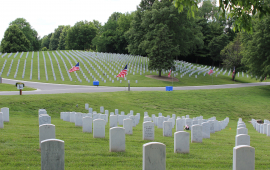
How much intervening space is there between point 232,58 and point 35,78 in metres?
38.0

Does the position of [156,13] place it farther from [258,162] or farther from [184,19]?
[258,162]

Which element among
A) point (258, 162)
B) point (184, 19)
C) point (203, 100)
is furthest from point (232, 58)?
point (258, 162)

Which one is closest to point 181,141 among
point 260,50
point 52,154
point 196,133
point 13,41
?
point 196,133

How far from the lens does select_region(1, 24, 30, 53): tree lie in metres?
78.8

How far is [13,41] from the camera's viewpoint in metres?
79.9

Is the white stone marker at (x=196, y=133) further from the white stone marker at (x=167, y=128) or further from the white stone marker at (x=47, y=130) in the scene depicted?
the white stone marker at (x=47, y=130)

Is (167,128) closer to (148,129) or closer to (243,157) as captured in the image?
(148,129)

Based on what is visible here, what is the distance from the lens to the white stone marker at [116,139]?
6.79m

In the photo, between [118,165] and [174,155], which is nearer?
[118,165]

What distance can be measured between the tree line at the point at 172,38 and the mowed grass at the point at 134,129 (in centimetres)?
424

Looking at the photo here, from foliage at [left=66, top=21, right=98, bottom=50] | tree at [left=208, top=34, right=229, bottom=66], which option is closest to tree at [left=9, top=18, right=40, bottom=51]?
foliage at [left=66, top=21, right=98, bottom=50]

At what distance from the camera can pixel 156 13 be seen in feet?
145

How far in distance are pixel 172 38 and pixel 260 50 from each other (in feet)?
57.9

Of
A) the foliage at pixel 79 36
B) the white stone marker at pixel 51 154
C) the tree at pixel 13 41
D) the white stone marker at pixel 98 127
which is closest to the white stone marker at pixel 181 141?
the white stone marker at pixel 98 127
